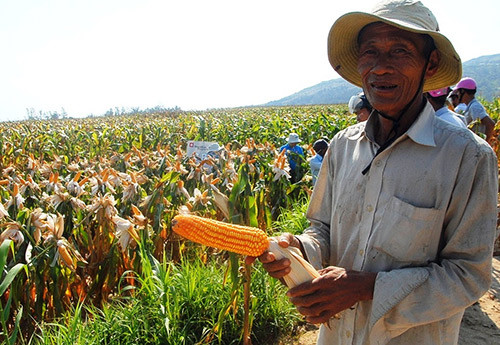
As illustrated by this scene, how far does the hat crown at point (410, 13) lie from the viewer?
1.23 m

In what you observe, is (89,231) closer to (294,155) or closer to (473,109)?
(294,155)

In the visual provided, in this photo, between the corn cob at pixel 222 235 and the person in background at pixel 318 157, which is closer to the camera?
the corn cob at pixel 222 235

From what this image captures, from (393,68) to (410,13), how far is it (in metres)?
0.18

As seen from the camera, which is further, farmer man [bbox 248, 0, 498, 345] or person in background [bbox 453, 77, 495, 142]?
person in background [bbox 453, 77, 495, 142]

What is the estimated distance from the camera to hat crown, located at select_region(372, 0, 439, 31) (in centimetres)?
123

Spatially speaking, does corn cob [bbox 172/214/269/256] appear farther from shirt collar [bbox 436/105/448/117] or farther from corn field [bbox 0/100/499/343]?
shirt collar [bbox 436/105/448/117]

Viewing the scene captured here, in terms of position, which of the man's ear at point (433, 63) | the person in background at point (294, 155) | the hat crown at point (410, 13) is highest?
the hat crown at point (410, 13)

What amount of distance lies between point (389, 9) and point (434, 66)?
28cm

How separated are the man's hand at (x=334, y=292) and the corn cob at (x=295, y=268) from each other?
3cm

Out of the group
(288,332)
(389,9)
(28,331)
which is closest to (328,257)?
(389,9)

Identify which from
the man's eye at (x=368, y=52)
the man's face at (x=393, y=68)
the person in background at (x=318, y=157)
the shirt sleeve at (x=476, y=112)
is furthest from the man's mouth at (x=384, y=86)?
the shirt sleeve at (x=476, y=112)

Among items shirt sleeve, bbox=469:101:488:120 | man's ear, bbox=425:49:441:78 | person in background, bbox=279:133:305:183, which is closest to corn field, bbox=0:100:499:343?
man's ear, bbox=425:49:441:78

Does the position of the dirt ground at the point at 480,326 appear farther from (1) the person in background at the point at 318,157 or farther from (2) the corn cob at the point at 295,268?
(1) the person in background at the point at 318,157

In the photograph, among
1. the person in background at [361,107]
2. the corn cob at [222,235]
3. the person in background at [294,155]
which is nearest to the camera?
the corn cob at [222,235]
